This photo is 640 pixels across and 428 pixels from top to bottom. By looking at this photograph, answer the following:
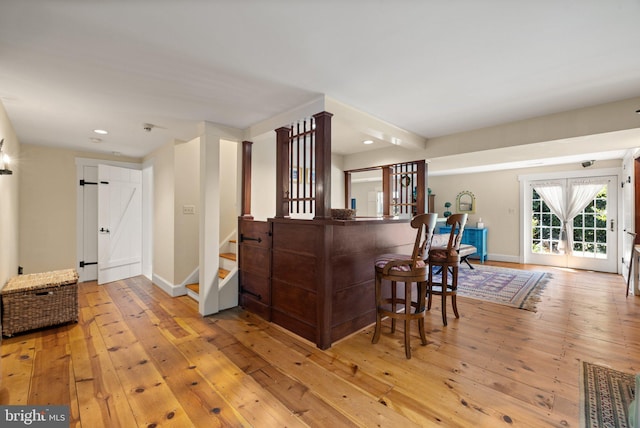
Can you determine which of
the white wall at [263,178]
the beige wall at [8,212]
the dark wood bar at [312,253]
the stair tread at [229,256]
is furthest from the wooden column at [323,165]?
the beige wall at [8,212]

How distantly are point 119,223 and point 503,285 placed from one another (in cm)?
648

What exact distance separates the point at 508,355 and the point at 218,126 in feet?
12.2

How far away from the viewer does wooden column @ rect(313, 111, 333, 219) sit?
8.14ft

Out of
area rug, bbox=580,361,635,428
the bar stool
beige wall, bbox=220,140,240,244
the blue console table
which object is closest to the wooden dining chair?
the bar stool

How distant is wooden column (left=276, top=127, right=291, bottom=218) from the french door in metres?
6.16

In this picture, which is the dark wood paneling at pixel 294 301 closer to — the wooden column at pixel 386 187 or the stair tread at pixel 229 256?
the stair tread at pixel 229 256

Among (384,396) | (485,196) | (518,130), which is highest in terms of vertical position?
(518,130)

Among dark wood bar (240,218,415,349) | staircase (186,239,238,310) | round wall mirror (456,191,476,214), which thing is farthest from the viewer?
round wall mirror (456,191,476,214)

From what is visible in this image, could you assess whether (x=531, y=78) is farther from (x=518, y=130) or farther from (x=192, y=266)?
(x=192, y=266)

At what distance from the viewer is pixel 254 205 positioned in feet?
12.6

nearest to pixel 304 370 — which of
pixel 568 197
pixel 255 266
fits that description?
pixel 255 266

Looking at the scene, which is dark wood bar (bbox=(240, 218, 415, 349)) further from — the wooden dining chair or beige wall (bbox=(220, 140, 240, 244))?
beige wall (bbox=(220, 140, 240, 244))

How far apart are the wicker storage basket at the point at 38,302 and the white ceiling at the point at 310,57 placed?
1.78 m

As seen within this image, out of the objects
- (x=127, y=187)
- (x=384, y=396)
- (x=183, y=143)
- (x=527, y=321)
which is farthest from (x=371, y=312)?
(x=127, y=187)
